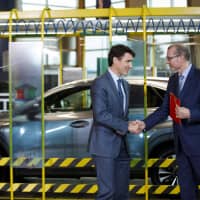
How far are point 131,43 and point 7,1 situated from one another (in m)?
12.3

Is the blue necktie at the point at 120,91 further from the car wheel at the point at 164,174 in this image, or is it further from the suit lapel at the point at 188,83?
the car wheel at the point at 164,174

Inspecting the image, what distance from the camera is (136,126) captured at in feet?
14.3

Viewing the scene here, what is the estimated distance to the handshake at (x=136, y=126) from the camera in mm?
4281

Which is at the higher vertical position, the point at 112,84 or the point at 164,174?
the point at 112,84

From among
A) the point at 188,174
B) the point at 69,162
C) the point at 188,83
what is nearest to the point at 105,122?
the point at 188,83

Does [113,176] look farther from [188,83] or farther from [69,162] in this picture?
[69,162]

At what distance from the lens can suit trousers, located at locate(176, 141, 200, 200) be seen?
173 inches

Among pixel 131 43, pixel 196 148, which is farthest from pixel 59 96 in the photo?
pixel 196 148

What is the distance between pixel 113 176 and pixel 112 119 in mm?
541

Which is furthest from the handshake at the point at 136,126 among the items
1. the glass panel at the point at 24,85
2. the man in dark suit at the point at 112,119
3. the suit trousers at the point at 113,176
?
the glass panel at the point at 24,85

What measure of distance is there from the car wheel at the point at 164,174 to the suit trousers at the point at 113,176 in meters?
2.00

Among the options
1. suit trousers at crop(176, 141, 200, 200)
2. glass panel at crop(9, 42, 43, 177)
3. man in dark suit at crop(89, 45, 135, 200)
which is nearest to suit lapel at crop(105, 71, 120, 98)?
man in dark suit at crop(89, 45, 135, 200)

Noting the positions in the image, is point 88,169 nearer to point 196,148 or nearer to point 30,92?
point 30,92

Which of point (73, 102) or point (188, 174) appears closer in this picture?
point (188, 174)
